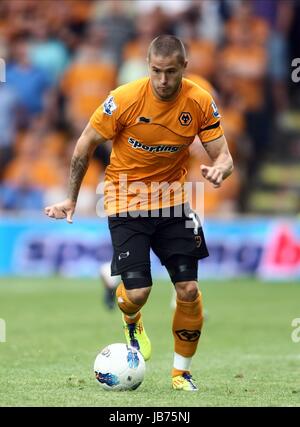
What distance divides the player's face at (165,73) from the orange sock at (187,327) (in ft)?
4.76

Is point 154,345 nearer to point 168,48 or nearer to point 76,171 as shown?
point 76,171

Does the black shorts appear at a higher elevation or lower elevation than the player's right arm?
lower

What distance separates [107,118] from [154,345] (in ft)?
12.2

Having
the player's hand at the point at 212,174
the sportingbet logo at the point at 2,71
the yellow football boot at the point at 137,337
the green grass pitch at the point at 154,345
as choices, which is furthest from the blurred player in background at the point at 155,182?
the sportingbet logo at the point at 2,71

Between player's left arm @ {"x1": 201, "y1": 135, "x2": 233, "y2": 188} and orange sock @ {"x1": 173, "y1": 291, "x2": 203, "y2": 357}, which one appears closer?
player's left arm @ {"x1": 201, "y1": 135, "x2": 233, "y2": 188}

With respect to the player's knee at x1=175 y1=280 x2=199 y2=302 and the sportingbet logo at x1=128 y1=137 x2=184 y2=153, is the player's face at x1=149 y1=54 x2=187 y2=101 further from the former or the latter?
the player's knee at x1=175 y1=280 x2=199 y2=302

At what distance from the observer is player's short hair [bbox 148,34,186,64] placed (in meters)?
7.64

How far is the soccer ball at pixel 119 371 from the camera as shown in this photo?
25.3 ft

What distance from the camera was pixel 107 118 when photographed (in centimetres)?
793

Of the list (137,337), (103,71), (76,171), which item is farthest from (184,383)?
(103,71)

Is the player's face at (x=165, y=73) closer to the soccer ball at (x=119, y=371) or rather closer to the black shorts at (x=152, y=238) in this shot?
the black shorts at (x=152, y=238)

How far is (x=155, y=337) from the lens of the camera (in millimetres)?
11734

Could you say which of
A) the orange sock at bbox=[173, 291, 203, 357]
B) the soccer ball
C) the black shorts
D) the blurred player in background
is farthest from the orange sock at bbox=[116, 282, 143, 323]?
the soccer ball

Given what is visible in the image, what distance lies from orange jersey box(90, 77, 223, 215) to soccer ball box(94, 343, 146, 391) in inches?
42.9
